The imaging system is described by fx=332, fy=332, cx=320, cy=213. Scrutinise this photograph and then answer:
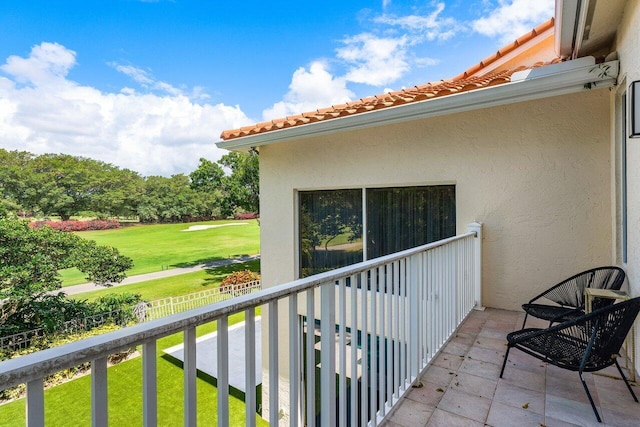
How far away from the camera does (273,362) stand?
1417 mm

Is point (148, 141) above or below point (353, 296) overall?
above

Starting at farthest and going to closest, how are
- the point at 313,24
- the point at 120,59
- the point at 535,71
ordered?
the point at 120,59, the point at 313,24, the point at 535,71

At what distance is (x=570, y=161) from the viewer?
157 inches

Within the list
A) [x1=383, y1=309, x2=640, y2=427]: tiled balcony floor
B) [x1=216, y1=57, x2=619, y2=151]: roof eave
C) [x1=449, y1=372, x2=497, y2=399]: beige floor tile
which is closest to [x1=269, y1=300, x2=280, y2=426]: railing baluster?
[x1=383, y1=309, x2=640, y2=427]: tiled balcony floor

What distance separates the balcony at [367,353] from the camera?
0.92 metres

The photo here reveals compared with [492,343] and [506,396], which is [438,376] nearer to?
[506,396]

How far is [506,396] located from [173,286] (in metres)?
20.0

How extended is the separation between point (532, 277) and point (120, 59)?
38.4 m

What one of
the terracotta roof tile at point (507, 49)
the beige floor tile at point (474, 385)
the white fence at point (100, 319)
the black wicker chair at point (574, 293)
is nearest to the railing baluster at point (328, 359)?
the beige floor tile at point (474, 385)

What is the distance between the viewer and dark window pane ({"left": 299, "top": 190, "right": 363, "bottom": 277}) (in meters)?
5.46

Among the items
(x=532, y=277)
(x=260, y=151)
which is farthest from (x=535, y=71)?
(x=260, y=151)

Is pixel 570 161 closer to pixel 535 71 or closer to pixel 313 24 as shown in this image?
pixel 535 71

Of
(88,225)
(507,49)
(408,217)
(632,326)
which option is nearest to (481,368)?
(632,326)

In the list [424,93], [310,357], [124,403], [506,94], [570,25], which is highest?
[570,25]
